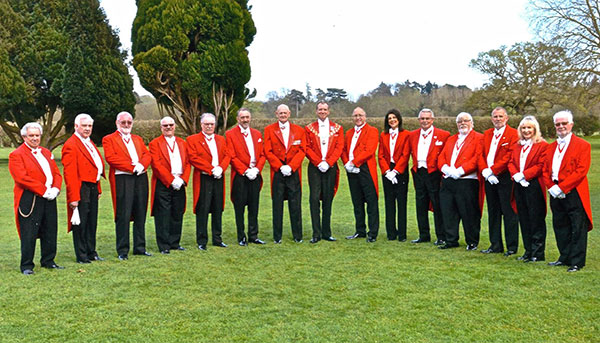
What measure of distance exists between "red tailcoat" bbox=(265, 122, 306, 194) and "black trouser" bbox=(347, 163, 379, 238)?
2.53 ft

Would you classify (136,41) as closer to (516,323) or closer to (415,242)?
(415,242)

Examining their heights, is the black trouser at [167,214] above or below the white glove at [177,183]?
below

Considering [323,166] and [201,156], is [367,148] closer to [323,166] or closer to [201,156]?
[323,166]

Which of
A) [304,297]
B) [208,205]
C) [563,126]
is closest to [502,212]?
[563,126]

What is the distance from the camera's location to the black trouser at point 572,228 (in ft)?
19.2

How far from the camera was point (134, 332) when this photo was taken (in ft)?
13.6

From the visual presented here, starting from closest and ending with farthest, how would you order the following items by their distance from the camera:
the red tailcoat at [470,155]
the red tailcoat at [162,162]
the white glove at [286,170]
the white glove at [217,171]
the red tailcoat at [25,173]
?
the red tailcoat at [25,173] < the red tailcoat at [470,155] < the red tailcoat at [162,162] < the white glove at [217,171] < the white glove at [286,170]

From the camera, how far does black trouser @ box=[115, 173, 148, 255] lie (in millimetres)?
6637

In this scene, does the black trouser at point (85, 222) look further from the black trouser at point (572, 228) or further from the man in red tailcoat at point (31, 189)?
the black trouser at point (572, 228)

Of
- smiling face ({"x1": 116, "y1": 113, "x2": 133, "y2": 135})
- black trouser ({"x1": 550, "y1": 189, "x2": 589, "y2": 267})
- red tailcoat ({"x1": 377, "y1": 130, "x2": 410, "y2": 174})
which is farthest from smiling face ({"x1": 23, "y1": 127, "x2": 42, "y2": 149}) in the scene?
black trouser ({"x1": 550, "y1": 189, "x2": 589, "y2": 267})

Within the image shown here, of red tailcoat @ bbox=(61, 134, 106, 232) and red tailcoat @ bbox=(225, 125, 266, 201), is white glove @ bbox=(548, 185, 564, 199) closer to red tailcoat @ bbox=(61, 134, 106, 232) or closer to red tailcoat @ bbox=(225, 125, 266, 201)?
red tailcoat @ bbox=(225, 125, 266, 201)

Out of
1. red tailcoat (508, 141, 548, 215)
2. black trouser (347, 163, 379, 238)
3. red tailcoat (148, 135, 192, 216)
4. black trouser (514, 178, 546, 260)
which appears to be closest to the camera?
red tailcoat (508, 141, 548, 215)

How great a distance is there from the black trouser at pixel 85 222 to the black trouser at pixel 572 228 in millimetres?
4668

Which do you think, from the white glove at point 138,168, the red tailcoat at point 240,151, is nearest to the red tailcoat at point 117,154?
the white glove at point 138,168
